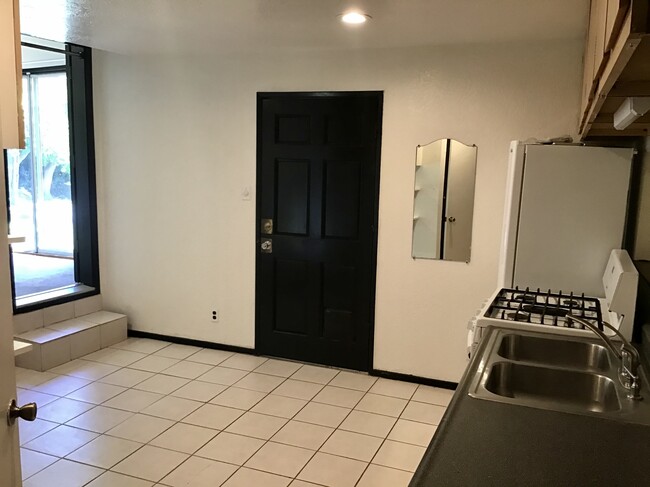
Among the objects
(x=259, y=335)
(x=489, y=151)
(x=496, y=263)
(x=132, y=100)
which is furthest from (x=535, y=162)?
(x=132, y=100)

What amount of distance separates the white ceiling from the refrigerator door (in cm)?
74

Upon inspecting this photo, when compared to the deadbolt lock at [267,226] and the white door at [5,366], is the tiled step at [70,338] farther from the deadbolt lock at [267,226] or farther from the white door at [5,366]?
the white door at [5,366]

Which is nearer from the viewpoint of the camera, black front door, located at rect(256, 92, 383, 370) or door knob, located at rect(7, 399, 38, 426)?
door knob, located at rect(7, 399, 38, 426)

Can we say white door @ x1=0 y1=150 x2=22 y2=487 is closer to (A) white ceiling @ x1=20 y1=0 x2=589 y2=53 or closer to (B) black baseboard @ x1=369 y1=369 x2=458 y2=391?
(A) white ceiling @ x1=20 y1=0 x2=589 y2=53

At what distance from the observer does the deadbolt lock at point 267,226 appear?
14.4ft

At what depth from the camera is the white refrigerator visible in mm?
2893

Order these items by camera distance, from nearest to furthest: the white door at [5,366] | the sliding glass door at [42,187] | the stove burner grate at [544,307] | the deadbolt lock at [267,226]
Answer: the white door at [5,366], the stove burner grate at [544,307], the deadbolt lock at [267,226], the sliding glass door at [42,187]

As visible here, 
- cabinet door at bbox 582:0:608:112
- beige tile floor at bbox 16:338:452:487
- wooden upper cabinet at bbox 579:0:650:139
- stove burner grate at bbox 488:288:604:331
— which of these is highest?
cabinet door at bbox 582:0:608:112

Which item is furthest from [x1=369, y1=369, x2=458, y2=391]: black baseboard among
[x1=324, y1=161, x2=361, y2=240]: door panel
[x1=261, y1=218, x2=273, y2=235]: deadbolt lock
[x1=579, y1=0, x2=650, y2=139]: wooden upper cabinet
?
[x1=579, y1=0, x2=650, y2=139]: wooden upper cabinet

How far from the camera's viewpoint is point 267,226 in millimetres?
4418

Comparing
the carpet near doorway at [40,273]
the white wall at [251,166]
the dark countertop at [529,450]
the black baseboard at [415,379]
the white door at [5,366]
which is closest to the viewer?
the dark countertop at [529,450]

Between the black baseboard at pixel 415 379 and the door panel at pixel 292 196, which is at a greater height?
the door panel at pixel 292 196

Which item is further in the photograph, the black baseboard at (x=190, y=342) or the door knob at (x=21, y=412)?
the black baseboard at (x=190, y=342)

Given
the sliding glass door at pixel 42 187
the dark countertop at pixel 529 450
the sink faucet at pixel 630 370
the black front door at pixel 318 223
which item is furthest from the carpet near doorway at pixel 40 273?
the sink faucet at pixel 630 370
